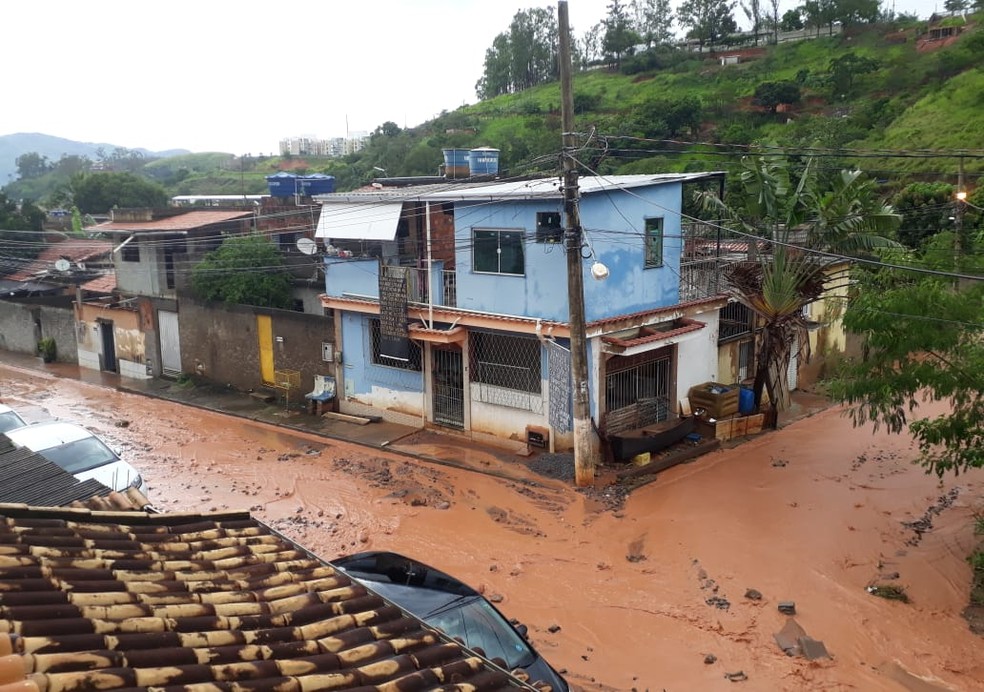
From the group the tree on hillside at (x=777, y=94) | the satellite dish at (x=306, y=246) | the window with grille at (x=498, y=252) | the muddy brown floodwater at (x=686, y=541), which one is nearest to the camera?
the muddy brown floodwater at (x=686, y=541)

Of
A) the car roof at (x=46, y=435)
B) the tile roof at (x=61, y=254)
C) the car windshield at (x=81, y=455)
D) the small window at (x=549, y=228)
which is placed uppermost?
the small window at (x=549, y=228)

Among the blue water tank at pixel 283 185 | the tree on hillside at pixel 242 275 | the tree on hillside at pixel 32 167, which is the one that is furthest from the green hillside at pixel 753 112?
the tree on hillside at pixel 32 167

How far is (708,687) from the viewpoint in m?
8.77

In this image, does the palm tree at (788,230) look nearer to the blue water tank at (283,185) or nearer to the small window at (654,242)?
the small window at (654,242)

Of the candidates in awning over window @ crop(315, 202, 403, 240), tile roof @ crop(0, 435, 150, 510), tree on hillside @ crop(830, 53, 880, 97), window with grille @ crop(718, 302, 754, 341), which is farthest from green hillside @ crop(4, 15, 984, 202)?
tile roof @ crop(0, 435, 150, 510)

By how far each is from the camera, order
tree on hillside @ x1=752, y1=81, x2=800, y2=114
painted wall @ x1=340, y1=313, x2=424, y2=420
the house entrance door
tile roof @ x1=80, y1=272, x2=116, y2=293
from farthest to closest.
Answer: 1. tree on hillside @ x1=752, y1=81, x2=800, y2=114
2. tile roof @ x1=80, y1=272, x2=116, y2=293
3. the house entrance door
4. painted wall @ x1=340, y1=313, x2=424, y2=420

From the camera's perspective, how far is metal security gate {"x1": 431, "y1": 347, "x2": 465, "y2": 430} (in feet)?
58.5

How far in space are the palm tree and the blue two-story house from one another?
1.20 meters

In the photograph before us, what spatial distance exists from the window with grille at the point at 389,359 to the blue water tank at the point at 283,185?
13.1 metres

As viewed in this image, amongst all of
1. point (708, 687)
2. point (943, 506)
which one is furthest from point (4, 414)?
point (943, 506)

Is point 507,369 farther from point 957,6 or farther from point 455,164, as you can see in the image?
point 957,6

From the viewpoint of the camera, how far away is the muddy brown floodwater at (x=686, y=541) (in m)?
9.37

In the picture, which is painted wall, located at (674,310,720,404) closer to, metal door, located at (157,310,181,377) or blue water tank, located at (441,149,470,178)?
blue water tank, located at (441,149,470,178)

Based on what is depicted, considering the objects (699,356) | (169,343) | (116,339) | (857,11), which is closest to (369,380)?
(699,356)
